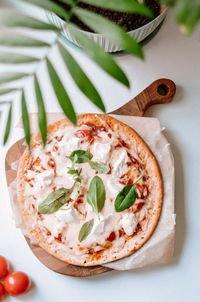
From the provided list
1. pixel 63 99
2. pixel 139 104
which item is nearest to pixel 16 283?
pixel 139 104

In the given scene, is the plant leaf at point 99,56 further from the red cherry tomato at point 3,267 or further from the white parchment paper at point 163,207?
the red cherry tomato at point 3,267

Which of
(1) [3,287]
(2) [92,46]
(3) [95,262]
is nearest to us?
(2) [92,46]

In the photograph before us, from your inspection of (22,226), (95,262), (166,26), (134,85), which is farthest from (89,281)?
(166,26)

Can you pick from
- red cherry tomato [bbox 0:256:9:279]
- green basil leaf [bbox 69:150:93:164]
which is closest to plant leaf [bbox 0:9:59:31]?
green basil leaf [bbox 69:150:93:164]

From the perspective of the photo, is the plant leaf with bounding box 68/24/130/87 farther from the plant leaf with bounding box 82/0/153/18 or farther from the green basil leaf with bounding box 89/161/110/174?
the green basil leaf with bounding box 89/161/110/174

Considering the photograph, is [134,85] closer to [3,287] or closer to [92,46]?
[92,46]

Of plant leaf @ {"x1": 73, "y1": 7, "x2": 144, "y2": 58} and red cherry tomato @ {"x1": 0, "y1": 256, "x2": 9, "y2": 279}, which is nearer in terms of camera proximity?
plant leaf @ {"x1": 73, "y1": 7, "x2": 144, "y2": 58}
